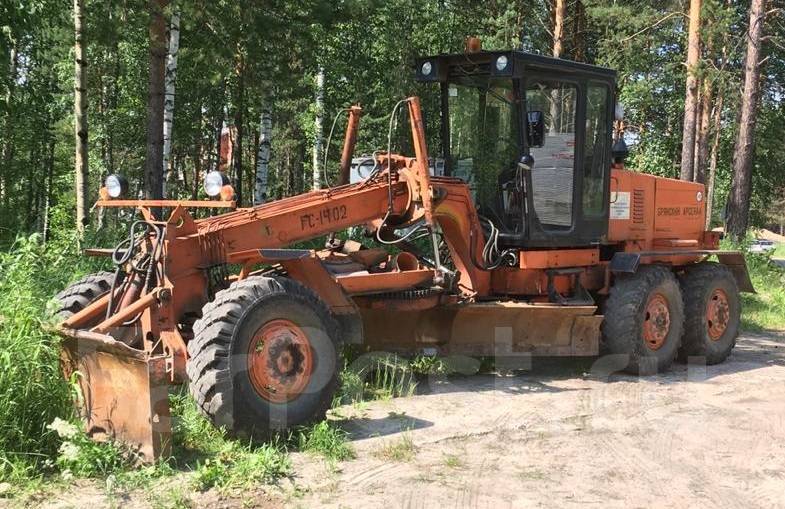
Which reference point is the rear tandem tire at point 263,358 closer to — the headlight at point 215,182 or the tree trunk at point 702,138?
the headlight at point 215,182

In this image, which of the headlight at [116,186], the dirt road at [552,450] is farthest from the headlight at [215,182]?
the dirt road at [552,450]

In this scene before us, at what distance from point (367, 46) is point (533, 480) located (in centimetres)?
1983

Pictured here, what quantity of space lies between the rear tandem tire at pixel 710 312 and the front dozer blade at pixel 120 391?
641 cm

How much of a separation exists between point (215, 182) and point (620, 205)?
494 centimetres

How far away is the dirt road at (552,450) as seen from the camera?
4477 mm

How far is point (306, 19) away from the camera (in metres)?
12.3

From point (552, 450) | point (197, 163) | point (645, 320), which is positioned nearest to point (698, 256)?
point (645, 320)

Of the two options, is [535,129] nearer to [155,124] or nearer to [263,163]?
[155,124]

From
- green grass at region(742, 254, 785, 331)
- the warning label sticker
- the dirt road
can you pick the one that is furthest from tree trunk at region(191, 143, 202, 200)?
the dirt road

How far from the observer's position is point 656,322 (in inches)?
323

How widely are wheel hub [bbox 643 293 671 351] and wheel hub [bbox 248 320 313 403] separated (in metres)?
4.29

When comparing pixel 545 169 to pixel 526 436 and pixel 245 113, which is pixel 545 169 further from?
pixel 245 113

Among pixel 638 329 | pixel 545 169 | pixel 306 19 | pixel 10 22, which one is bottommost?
pixel 638 329

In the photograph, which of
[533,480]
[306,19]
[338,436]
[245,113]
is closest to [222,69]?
[306,19]
